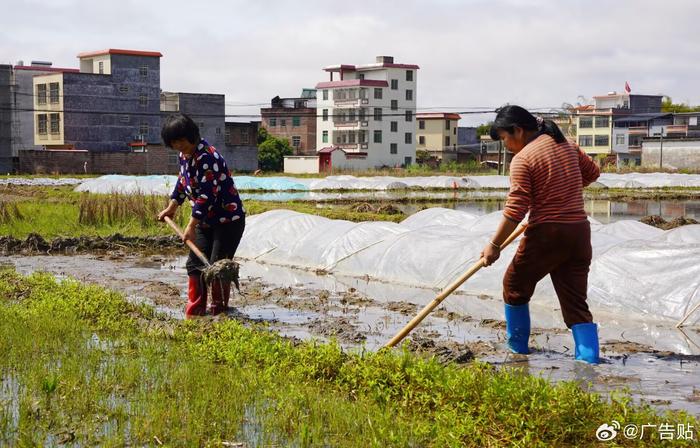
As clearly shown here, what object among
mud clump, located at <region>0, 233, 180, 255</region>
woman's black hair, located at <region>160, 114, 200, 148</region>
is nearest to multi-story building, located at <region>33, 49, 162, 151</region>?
mud clump, located at <region>0, 233, 180, 255</region>

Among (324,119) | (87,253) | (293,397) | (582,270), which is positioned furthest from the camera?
(324,119)

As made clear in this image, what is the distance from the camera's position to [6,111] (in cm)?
4759

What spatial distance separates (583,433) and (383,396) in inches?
38.2

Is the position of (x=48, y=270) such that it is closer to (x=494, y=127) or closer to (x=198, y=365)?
(x=198, y=365)

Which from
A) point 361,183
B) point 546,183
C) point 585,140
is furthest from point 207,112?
point 546,183

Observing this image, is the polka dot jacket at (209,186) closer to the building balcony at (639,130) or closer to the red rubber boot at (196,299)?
the red rubber boot at (196,299)

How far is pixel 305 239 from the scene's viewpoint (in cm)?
1036

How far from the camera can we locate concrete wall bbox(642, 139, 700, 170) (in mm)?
49156

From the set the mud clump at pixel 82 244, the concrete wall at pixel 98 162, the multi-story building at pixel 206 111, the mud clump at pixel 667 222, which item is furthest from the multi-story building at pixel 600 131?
the mud clump at pixel 82 244

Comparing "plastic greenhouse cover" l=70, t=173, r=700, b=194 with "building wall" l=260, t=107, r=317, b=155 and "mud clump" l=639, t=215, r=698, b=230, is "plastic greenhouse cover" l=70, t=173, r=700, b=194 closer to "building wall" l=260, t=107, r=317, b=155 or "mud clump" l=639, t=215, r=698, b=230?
"mud clump" l=639, t=215, r=698, b=230

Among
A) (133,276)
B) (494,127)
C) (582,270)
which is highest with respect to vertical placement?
(494,127)

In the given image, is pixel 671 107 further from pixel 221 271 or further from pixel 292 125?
pixel 221 271

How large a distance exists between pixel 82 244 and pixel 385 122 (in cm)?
5135

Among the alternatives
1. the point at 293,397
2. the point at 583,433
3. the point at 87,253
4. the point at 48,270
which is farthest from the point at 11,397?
the point at 87,253
